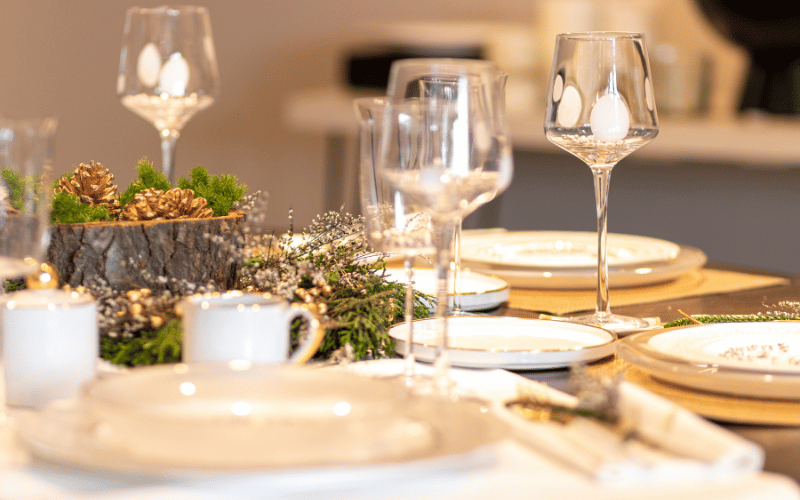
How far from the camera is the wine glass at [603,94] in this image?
38.9 inches

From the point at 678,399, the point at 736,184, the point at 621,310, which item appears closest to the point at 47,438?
the point at 678,399

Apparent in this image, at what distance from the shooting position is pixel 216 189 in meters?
0.96

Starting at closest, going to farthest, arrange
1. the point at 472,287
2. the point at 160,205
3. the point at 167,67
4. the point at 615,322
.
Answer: the point at 160,205 → the point at 615,322 → the point at 472,287 → the point at 167,67

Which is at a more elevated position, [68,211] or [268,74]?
[268,74]

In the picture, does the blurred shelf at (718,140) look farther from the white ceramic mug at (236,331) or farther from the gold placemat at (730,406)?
the white ceramic mug at (236,331)

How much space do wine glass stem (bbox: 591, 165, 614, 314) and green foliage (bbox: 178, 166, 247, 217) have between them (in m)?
0.34

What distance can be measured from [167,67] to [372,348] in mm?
769

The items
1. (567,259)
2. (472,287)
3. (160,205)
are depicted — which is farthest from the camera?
(567,259)

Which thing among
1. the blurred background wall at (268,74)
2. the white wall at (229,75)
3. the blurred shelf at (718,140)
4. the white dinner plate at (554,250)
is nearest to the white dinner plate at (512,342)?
the white dinner plate at (554,250)

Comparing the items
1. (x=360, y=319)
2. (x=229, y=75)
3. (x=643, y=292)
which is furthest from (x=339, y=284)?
(x=229, y=75)

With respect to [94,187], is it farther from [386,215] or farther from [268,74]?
[268,74]

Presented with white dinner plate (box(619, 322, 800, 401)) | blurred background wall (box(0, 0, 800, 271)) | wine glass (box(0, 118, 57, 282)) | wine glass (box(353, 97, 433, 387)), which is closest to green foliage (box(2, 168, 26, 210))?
wine glass (box(0, 118, 57, 282))

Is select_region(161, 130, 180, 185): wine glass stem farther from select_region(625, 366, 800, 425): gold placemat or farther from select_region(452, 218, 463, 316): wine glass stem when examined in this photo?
select_region(625, 366, 800, 425): gold placemat

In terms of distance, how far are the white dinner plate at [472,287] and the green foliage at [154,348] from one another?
276 millimetres
